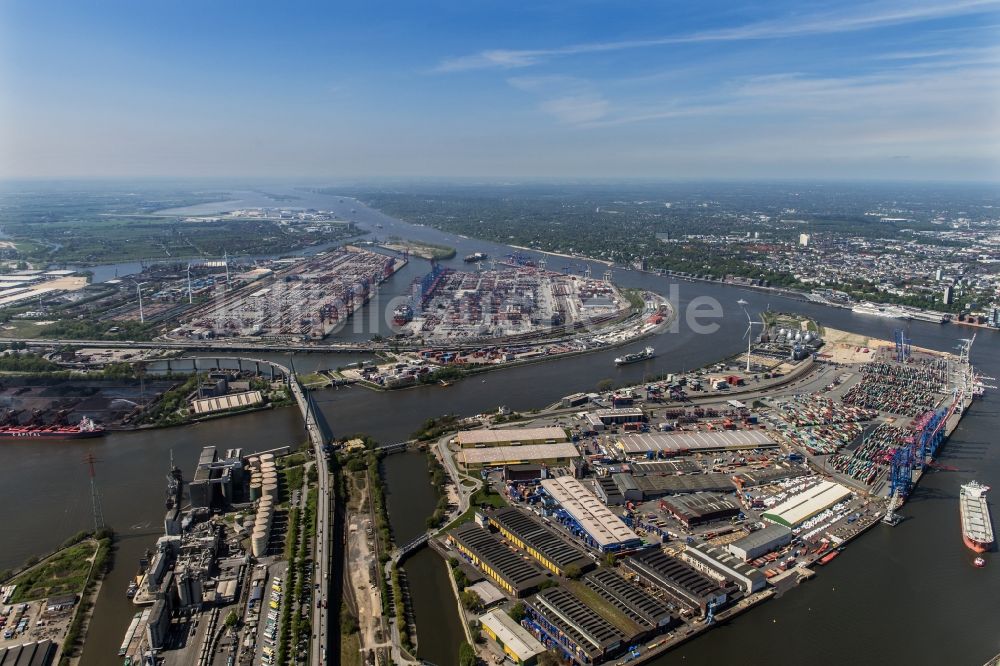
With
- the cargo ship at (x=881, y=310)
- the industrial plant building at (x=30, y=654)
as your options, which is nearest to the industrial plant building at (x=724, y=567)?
the industrial plant building at (x=30, y=654)

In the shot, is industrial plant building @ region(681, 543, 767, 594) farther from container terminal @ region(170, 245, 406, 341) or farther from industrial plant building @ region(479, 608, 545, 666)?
container terminal @ region(170, 245, 406, 341)

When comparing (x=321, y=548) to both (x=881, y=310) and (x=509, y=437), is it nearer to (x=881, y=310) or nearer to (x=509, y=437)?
(x=509, y=437)

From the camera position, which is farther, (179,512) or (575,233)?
(575,233)

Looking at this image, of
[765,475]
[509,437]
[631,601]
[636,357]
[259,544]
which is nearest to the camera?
[631,601]

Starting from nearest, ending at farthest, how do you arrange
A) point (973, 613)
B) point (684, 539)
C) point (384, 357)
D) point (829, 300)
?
1. point (973, 613)
2. point (684, 539)
3. point (384, 357)
4. point (829, 300)

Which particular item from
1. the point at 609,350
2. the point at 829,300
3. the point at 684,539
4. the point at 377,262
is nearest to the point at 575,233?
the point at 377,262

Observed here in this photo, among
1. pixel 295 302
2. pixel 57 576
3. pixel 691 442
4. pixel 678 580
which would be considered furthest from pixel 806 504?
pixel 295 302

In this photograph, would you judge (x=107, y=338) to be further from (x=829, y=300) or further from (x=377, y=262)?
(x=829, y=300)
